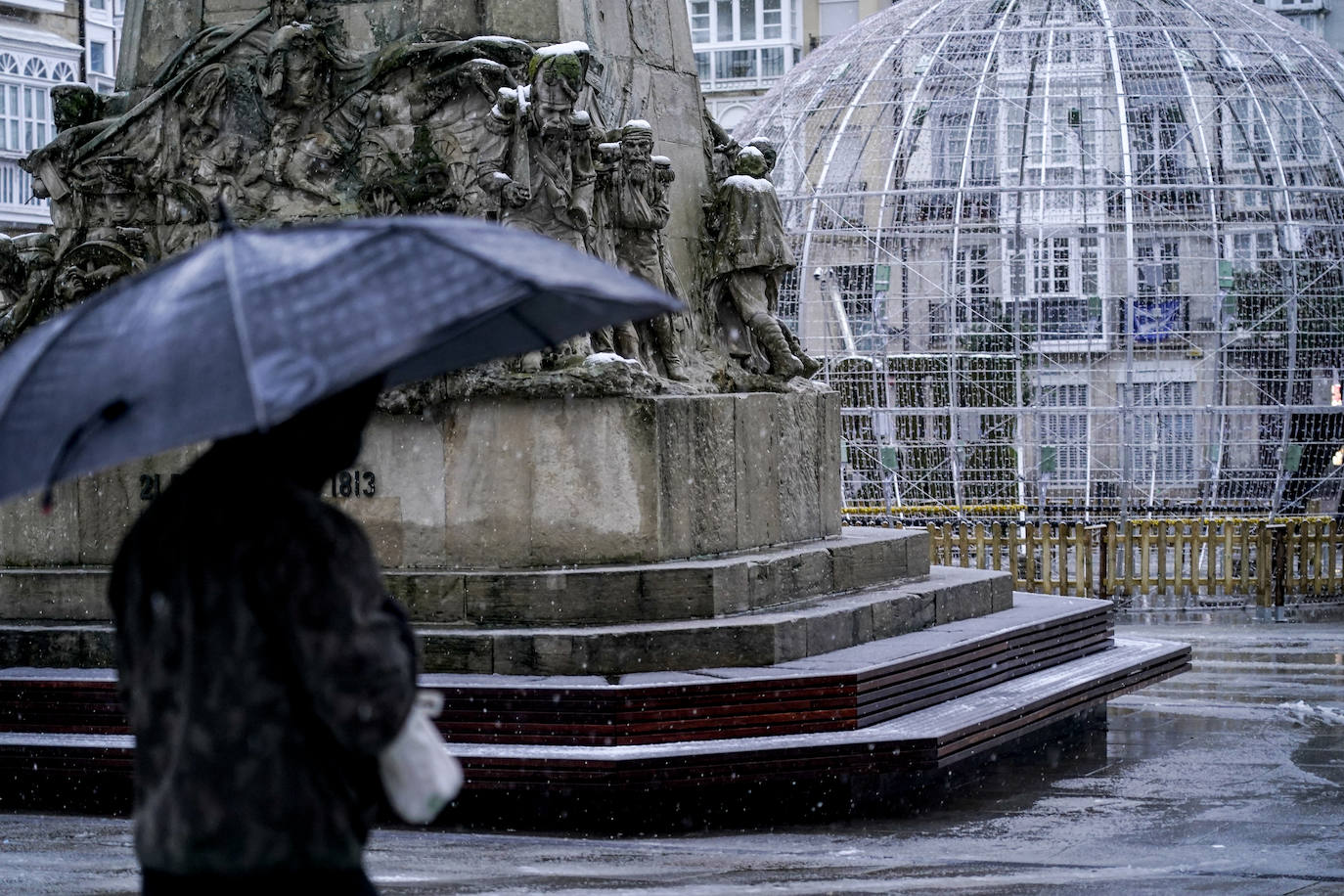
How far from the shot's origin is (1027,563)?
22.2 m

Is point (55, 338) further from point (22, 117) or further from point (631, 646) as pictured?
point (22, 117)

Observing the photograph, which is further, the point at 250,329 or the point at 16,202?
the point at 16,202

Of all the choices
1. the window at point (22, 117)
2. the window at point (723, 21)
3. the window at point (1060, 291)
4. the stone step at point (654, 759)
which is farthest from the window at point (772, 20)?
the stone step at point (654, 759)

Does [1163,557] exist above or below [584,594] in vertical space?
below

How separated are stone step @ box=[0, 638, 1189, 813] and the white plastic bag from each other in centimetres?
551

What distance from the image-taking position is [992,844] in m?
9.36

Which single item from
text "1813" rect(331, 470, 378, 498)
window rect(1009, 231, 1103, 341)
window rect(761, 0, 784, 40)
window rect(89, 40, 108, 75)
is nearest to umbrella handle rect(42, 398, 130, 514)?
text "1813" rect(331, 470, 378, 498)

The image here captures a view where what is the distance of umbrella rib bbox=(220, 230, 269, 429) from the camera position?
3.69 m

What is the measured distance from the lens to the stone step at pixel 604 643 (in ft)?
33.4

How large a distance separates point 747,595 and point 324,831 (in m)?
7.28

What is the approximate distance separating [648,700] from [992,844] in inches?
64.7

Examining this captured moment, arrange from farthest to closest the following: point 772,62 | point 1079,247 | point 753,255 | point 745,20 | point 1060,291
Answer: point 745,20 → point 772,62 → point 1060,291 → point 1079,247 → point 753,255

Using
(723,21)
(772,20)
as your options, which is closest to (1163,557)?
(772,20)

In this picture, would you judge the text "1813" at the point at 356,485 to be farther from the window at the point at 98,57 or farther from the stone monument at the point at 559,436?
the window at the point at 98,57
